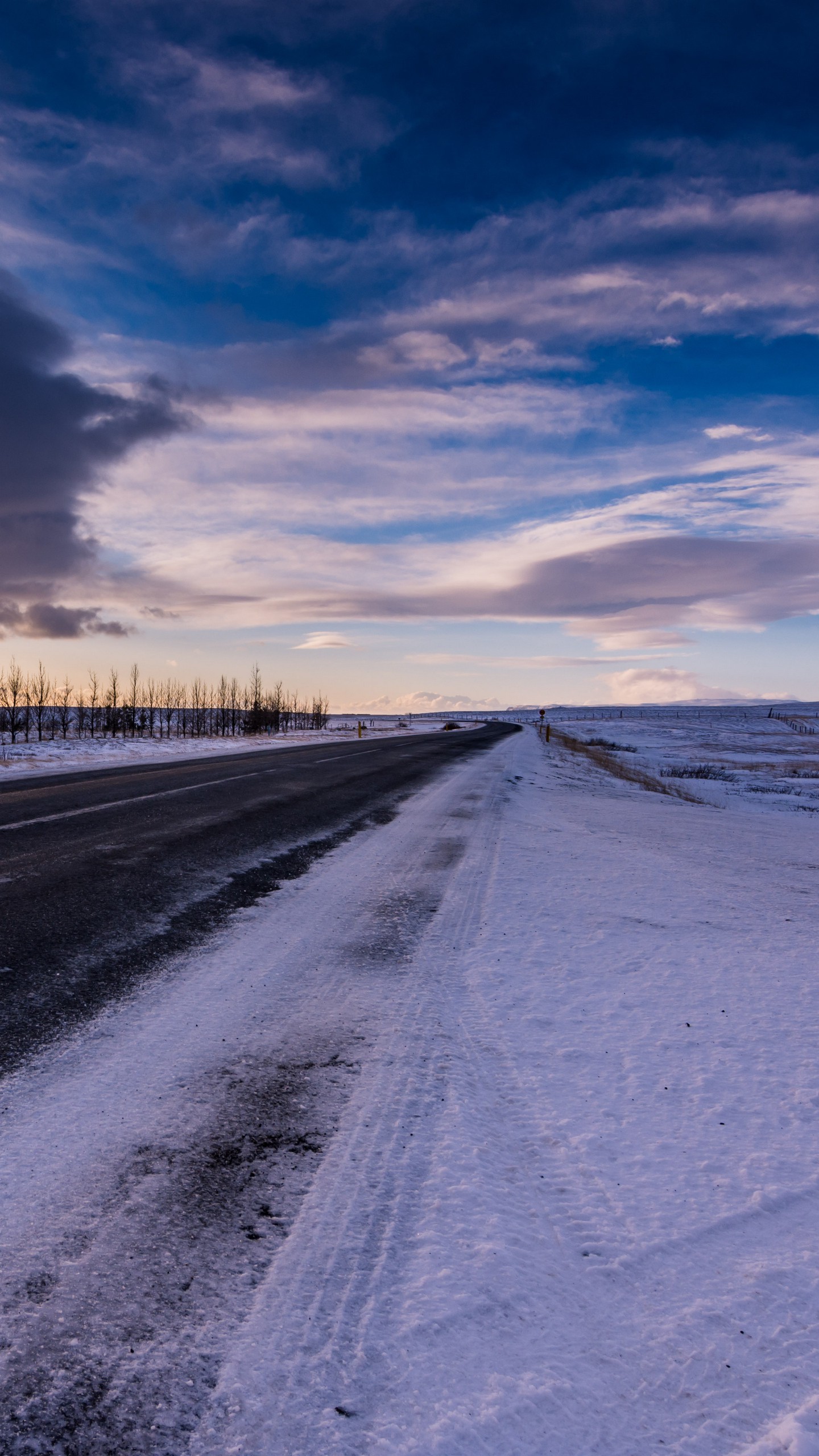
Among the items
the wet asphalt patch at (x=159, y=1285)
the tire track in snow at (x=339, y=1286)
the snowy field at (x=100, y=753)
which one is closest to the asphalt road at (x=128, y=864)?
the wet asphalt patch at (x=159, y=1285)

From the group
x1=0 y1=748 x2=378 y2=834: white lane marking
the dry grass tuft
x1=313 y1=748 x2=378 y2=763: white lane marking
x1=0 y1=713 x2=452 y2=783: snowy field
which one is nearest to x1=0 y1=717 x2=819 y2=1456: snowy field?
x1=0 y1=748 x2=378 y2=834: white lane marking

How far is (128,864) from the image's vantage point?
6066 millimetres

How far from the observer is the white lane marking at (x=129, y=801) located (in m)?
7.79

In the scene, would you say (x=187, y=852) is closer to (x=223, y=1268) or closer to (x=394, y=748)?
(x=223, y=1268)

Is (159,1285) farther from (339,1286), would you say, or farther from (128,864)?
(128,864)

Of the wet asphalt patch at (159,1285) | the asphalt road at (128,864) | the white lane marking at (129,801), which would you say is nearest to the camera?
the wet asphalt patch at (159,1285)

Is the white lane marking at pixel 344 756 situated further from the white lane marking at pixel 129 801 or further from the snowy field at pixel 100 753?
the snowy field at pixel 100 753

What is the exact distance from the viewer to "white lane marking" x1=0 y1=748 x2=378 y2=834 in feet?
25.6

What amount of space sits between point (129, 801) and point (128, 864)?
392cm

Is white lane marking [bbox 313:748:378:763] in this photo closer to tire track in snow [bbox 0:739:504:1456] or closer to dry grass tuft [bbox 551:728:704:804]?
dry grass tuft [bbox 551:728:704:804]

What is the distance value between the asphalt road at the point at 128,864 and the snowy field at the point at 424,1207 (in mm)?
367

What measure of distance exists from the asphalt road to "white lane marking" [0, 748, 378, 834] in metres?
0.04

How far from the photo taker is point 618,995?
374 centimetres

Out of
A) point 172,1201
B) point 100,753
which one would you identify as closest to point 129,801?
point 172,1201
